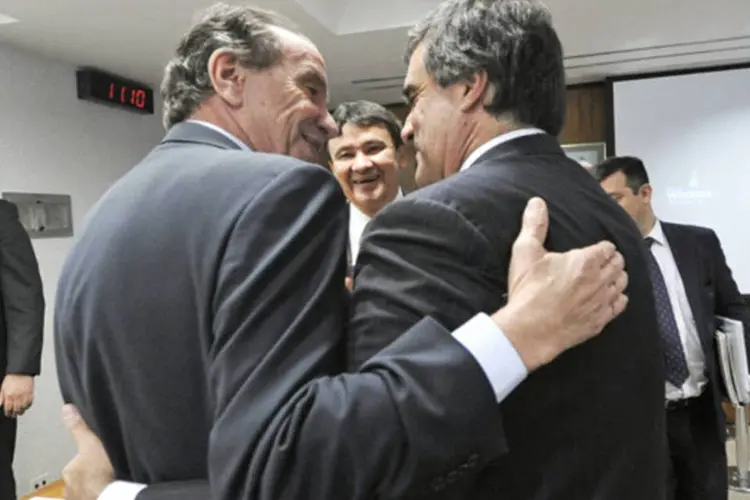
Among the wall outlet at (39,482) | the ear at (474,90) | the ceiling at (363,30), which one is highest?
the ceiling at (363,30)

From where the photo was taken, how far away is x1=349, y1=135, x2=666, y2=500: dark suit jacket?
0.82 metres

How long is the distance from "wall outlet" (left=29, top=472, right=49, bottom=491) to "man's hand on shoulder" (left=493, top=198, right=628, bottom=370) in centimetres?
397

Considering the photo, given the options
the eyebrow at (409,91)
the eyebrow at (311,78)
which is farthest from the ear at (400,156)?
the eyebrow at (409,91)

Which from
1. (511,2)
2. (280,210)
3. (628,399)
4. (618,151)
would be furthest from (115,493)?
(618,151)

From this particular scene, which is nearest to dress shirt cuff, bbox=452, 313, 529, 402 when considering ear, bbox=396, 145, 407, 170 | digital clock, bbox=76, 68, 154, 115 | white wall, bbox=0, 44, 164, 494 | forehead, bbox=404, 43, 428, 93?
forehead, bbox=404, 43, 428, 93

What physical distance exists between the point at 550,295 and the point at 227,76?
62cm

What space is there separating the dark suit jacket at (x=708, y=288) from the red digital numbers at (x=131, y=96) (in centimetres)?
357

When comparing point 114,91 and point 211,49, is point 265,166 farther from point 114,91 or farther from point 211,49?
point 114,91

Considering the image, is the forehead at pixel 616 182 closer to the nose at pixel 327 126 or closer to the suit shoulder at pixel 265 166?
the nose at pixel 327 126

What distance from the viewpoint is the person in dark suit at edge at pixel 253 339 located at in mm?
723

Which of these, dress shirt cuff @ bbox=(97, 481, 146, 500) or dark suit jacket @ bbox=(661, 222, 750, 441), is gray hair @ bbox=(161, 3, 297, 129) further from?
dark suit jacket @ bbox=(661, 222, 750, 441)

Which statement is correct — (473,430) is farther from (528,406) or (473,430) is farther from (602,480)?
(602,480)

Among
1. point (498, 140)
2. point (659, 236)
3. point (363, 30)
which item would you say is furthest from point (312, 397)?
point (363, 30)

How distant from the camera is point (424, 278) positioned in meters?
0.82
